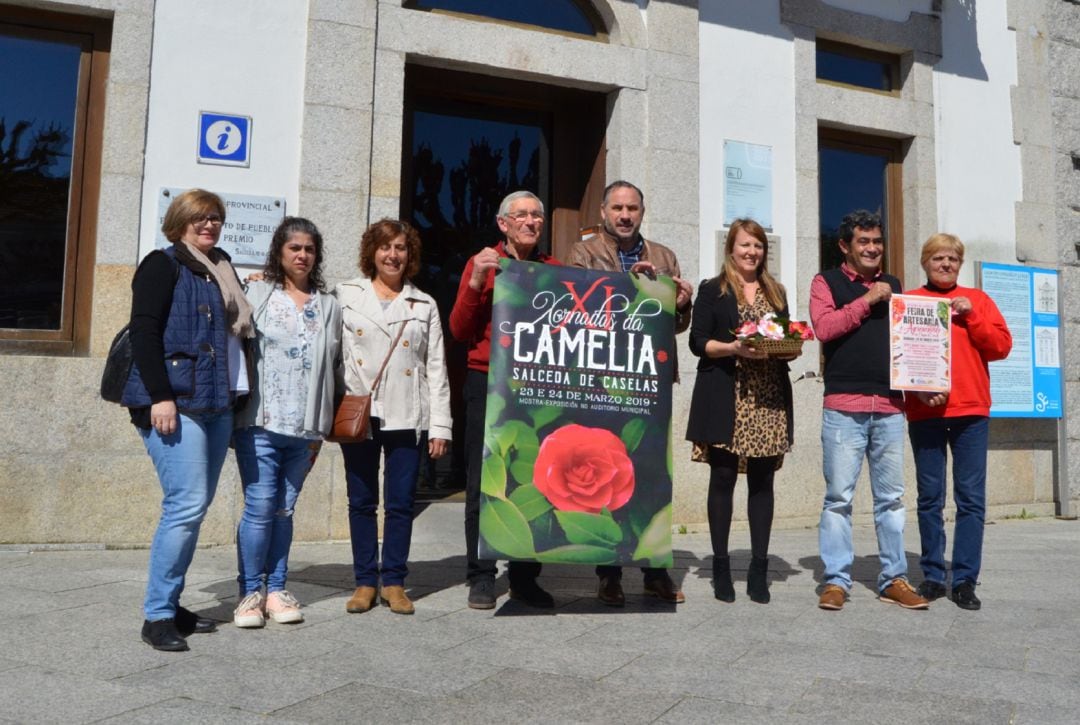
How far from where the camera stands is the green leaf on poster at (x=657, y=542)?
14.1 ft

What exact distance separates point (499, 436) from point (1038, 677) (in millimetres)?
2294

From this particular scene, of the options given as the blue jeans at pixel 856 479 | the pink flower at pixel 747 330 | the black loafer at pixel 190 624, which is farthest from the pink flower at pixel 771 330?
the black loafer at pixel 190 624

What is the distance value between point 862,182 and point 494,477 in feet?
19.5

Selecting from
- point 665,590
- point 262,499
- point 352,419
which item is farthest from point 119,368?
point 665,590

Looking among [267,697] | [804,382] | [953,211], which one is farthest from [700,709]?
[953,211]

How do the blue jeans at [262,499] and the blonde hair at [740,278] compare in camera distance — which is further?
the blonde hair at [740,278]

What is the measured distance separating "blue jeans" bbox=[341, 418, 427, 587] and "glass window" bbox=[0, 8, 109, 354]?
2888 mm

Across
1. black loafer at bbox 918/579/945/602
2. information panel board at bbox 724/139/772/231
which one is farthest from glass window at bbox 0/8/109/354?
black loafer at bbox 918/579/945/602

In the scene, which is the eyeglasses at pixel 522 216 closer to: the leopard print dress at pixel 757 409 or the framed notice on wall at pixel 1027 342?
the leopard print dress at pixel 757 409

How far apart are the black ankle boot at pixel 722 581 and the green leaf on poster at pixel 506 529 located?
1.08m

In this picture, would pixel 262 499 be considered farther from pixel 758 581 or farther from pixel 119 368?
pixel 758 581

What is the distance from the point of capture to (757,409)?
4.59 meters

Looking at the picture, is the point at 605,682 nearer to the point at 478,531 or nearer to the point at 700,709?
the point at 700,709

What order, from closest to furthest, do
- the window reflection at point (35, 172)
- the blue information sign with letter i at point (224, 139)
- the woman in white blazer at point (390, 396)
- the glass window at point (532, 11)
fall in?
the woman in white blazer at point (390, 396)
the window reflection at point (35, 172)
the blue information sign with letter i at point (224, 139)
the glass window at point (532, 11)
